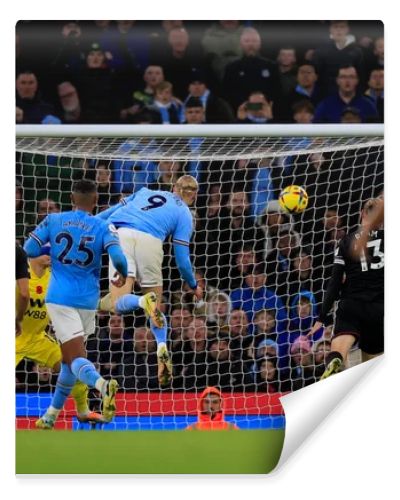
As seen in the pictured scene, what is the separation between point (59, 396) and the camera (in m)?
10.1

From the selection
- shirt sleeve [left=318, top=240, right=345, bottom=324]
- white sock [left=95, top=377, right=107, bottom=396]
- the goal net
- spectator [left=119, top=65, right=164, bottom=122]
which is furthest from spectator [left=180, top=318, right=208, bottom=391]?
spectator [left=119, top=65, right=164, bottom=122]

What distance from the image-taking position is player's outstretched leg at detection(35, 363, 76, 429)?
1005 cm

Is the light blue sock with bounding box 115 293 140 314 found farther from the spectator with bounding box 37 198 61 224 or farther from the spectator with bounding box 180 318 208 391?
the spectator with bounding box 37 198 61 224

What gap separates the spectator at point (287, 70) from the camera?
10.0 metres

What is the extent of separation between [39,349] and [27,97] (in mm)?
1233

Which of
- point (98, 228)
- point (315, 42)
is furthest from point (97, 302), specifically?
point (315, 42)

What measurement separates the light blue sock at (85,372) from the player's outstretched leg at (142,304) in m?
0.31

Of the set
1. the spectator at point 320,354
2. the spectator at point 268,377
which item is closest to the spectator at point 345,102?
the spectator at point 320,354

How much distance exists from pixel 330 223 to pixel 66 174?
1323 mm

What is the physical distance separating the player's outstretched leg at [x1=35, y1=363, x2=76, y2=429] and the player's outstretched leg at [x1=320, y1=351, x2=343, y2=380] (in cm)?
124

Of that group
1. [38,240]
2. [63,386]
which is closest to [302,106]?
[38,240]

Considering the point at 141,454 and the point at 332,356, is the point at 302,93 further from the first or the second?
the point at 141,454

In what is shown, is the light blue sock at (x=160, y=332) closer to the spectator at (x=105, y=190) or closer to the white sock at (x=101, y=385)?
the white sock at (x=101, y=385)

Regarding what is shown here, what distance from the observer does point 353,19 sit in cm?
1002
